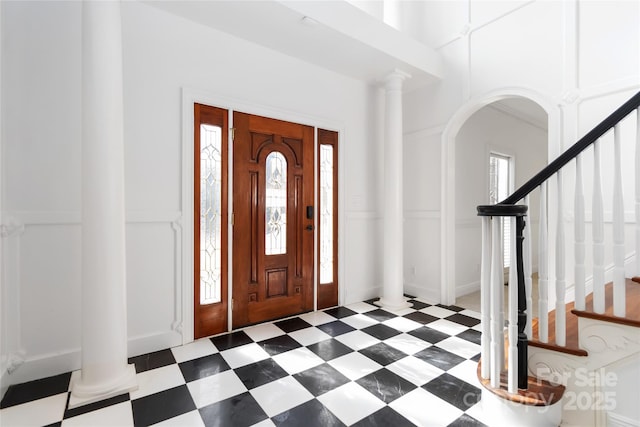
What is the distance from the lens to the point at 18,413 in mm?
1716

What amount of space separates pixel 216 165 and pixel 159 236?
78 cm

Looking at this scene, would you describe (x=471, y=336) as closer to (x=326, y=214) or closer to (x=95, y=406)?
(x=326, y=214)

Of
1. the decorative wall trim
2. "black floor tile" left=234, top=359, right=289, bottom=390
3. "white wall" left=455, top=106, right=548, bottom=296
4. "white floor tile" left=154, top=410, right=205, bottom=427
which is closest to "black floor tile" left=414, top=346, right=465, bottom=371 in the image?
the decorative wall trim

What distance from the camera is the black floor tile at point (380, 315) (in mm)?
3229

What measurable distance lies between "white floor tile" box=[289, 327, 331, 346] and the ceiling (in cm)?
277

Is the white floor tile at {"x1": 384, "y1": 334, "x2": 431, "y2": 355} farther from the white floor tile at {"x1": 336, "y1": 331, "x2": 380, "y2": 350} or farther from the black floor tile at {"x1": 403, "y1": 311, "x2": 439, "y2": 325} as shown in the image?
the black floor tile at {"x1": 403, "y1": 311, "x2": 439, "y2": 325}

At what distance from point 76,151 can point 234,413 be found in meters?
2.06

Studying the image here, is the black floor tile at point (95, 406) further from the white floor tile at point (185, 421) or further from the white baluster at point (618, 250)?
the white baluster at point (618, 250)

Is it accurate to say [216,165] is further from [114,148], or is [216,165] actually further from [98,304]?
[98,304]

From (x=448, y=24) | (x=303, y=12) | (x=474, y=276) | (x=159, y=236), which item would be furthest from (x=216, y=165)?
(x=474, y=276)

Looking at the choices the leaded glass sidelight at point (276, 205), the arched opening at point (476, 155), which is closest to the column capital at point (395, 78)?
the arched opening at point (476, 155)

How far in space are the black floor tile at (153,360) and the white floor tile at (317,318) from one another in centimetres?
131

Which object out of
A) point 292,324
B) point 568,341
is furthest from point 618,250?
point 292,324

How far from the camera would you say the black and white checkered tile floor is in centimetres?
169
